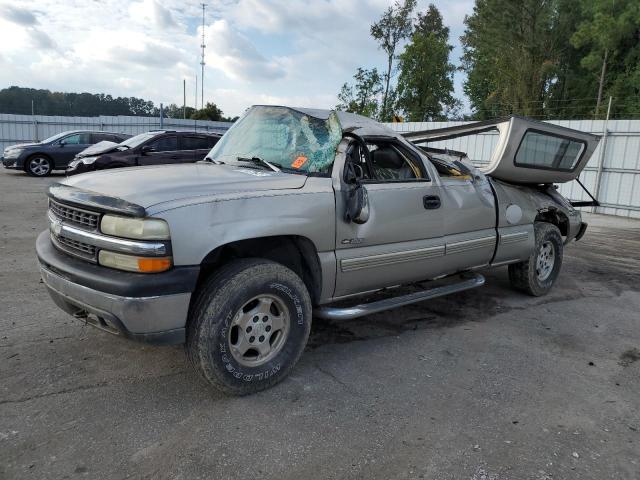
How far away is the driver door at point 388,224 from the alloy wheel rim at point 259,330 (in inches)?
22.3

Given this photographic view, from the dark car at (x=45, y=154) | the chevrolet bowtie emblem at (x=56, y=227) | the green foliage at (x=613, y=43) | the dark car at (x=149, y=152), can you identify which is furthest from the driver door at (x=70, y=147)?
the green foliage at (x=613, y=43)

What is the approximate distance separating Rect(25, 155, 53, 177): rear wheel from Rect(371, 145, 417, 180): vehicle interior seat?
14.5 metres

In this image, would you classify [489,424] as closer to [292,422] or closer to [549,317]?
[292,422]

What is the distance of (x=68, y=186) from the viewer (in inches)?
133

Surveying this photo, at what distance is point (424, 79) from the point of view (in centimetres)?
3153

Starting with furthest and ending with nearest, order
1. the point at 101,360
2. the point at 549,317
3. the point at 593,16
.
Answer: the point at 593,16 → the point at 549,317 → the point at 101,360

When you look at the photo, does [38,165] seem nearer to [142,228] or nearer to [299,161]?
[299,161]

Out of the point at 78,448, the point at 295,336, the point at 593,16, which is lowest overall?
the point at 78,448

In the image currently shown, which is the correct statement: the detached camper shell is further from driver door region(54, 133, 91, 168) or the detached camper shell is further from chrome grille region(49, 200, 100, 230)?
driver door region(54, 133, 91, 168)

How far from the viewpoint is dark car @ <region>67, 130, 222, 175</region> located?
11.7 m

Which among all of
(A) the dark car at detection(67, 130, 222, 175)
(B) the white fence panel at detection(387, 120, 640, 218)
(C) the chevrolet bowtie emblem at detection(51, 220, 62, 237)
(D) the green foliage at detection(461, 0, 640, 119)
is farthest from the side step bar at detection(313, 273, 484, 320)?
(D) the green foliage at detection(461, 0, 640, 119)

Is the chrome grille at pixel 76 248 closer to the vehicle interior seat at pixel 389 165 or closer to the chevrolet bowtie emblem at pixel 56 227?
the chevrolet bowtie emblem at pixel 56 227

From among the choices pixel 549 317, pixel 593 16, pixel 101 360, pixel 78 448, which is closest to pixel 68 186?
pixel 101 360

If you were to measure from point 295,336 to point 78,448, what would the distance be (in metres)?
1.42
